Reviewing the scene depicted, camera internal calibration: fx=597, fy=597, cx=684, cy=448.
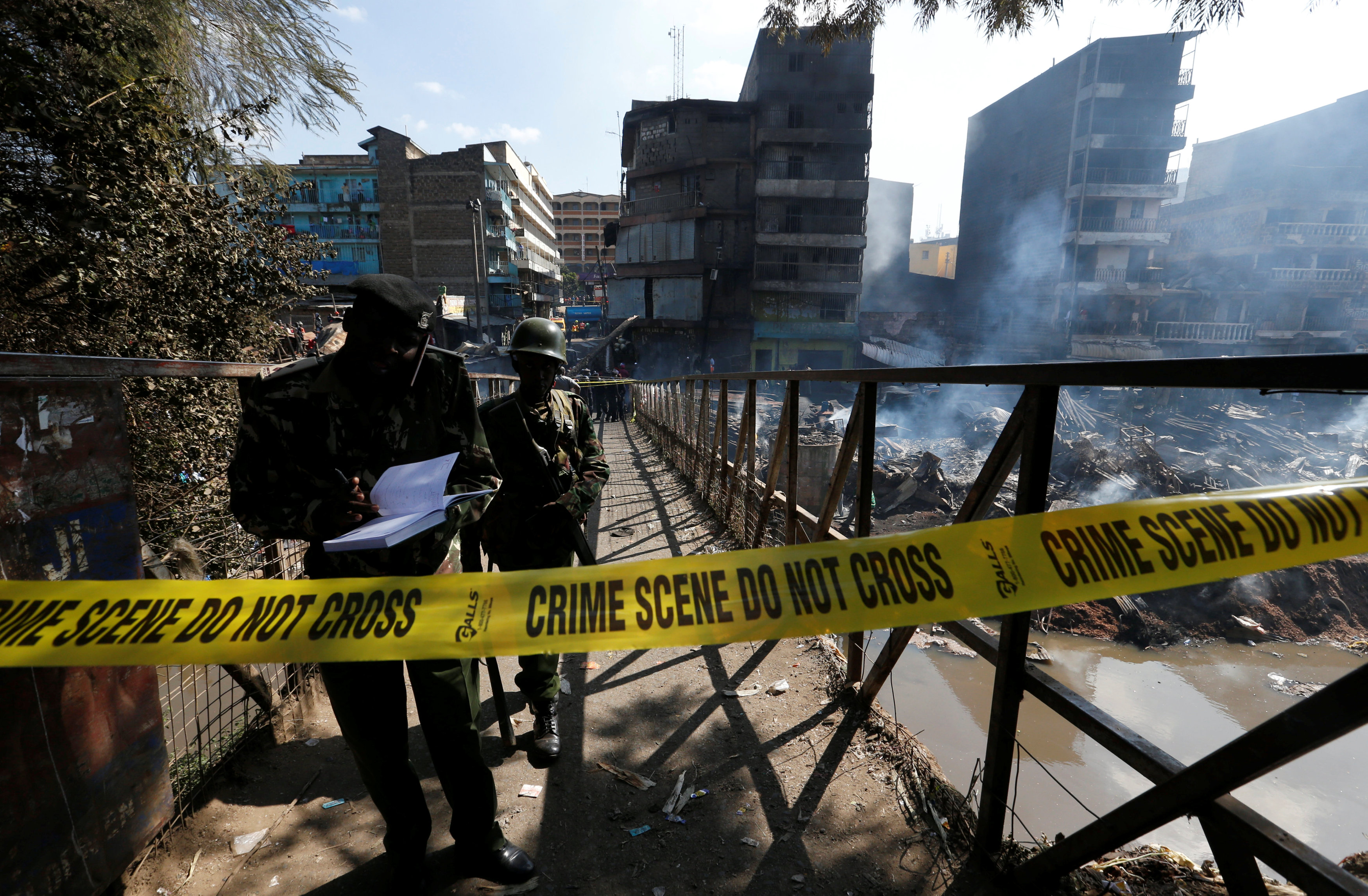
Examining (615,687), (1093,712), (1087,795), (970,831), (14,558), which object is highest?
(14,558)

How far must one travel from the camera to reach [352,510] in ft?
5.55

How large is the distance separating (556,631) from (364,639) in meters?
0.49

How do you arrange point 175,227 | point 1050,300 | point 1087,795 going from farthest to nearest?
point 1050,300
point 1087,795
point 175,227

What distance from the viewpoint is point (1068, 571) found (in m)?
1.49

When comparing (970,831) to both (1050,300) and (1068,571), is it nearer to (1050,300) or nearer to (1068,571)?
(1068,571)

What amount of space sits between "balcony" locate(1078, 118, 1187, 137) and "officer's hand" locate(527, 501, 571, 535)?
41.8m

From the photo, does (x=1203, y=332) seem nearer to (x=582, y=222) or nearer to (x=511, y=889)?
(x=511, y=889)

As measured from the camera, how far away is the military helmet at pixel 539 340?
295 centimetres

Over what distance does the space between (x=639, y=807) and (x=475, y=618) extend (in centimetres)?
135

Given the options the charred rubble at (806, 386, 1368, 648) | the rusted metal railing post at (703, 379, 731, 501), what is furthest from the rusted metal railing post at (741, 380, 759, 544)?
the charred rubble at (806, 386, 1368, 648)

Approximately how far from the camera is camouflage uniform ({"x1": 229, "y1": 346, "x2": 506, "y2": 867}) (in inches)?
71.3

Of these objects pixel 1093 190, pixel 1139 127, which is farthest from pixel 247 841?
pixel 1139 127

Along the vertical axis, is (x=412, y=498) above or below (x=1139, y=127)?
below

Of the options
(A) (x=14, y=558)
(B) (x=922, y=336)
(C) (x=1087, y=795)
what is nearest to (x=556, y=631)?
(A) (x=14, y=558)
